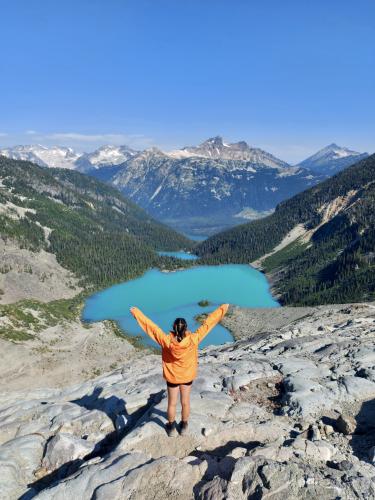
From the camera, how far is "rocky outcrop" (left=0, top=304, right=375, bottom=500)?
466 inches

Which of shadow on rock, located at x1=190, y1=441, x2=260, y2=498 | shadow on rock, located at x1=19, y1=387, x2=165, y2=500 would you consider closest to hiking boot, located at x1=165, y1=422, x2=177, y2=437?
shadow on rock, located at x1=19, y1=387, x2=165, y2=500

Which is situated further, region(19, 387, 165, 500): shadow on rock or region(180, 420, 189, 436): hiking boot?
region(180, 420, 189, 436): hiking boot

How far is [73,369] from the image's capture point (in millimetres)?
66125

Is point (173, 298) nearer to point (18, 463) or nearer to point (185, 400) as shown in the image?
point (18, 463)

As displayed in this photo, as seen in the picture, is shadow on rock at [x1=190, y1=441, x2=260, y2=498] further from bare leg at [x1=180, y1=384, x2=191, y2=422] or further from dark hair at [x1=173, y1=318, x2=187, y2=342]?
dark hair at [x1=173, y1=318, x2=187, y2=342]

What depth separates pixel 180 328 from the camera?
14.1 metres

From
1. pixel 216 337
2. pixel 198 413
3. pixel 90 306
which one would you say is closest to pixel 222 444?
pixel 198 413

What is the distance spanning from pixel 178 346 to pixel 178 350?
18 centimetres

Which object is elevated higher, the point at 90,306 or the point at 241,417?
the point at 241,417

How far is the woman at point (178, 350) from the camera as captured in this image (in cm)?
1423

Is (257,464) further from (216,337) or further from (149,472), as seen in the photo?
(216,337)

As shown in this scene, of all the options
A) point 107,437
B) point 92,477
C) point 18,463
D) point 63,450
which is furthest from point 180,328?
point 18,463

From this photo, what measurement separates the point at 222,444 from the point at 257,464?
370cm

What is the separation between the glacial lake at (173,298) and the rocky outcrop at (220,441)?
72.1 metres
